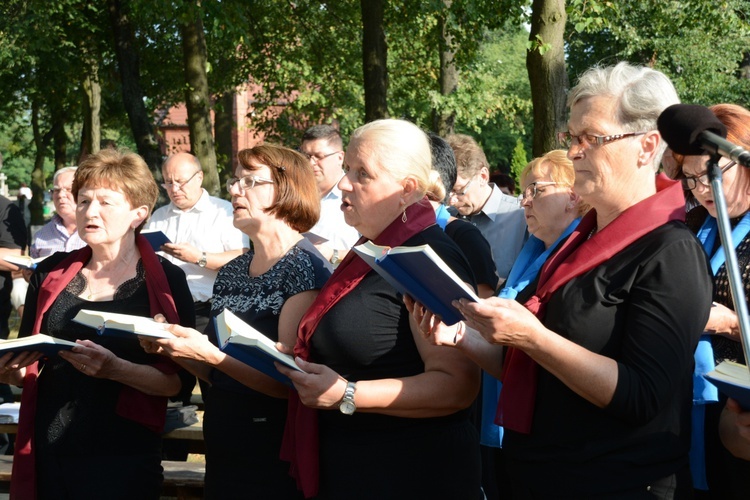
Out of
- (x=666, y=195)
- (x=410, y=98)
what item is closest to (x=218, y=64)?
(x=410, y=98)

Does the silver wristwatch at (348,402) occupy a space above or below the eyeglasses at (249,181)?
below

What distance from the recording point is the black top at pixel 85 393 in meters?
3.83

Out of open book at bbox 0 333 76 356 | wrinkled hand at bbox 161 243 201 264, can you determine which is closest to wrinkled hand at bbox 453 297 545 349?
open book at bbox 0 333 76 356

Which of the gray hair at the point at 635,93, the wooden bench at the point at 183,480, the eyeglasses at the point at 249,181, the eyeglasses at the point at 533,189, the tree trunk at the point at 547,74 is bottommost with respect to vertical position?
the wooden bench at the point at 183,480

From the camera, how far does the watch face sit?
294cm

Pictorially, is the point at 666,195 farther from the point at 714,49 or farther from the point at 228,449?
the point at 714,49

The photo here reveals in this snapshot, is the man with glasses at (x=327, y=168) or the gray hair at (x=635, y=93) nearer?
the gray hair at (x=635, y=93)

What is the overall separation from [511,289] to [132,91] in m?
11.9

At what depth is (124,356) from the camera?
394 centimetres

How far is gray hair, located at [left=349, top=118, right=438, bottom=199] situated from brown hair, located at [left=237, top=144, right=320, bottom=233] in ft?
2.05

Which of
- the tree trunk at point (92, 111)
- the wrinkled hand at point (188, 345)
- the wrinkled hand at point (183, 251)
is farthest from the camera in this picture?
the tree trunk at point (92, 111)

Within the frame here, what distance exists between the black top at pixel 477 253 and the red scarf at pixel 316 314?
117cm

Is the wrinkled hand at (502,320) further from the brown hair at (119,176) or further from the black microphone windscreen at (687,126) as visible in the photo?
the brown hair at (119,176)

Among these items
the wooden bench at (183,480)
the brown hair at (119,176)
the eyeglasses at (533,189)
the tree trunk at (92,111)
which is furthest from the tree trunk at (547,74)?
the tree trunk at (92,111)
